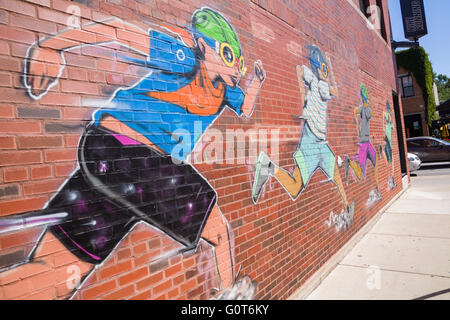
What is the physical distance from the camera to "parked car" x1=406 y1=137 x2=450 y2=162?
1455 cm

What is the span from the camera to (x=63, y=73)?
62.8 inches

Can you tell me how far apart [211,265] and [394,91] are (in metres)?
10.1

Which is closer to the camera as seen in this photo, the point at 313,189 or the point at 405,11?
the point at 313,189

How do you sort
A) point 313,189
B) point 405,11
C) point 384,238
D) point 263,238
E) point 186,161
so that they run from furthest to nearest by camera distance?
1. point 405,11
2. point 384,238
3. point 313,189
4. point 263,238
5. point 186,161

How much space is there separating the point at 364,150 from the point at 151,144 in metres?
5.63

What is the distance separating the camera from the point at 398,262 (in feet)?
13.4

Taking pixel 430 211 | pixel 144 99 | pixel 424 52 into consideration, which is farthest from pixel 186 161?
pixel 424 52

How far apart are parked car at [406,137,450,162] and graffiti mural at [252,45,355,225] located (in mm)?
12856

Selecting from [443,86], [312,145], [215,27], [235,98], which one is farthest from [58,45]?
[443,86]

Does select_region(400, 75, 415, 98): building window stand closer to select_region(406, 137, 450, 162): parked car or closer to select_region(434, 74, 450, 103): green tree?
select_region(406, 137, 450, 162): parked car

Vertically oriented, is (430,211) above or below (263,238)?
below

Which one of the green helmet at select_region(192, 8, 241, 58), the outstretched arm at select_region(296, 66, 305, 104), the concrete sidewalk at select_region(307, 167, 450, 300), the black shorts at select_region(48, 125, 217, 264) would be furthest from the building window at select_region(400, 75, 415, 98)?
the black shorts at select_region(48, 125, 217, 264)

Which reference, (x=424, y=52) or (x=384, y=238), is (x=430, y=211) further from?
(x=424, y=52)

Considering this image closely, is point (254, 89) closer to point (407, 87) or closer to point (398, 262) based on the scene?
point (398, 262)
